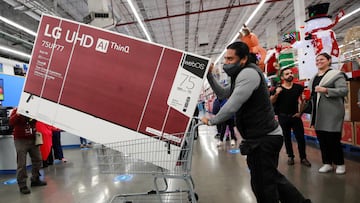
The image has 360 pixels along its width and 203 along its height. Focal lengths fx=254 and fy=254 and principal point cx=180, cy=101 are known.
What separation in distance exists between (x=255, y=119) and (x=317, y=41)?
3.22 meters

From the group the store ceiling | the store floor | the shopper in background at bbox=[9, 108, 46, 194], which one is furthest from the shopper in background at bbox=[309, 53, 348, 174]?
the store ceiling

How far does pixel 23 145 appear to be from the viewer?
12.9 ft

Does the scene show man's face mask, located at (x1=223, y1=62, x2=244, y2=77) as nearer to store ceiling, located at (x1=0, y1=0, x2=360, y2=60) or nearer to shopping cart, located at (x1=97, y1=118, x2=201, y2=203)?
shopping cart, located at (x1=97, y1=118, x2=201, y2=203)

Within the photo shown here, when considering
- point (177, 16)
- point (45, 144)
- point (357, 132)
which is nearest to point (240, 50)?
point (357, 132)

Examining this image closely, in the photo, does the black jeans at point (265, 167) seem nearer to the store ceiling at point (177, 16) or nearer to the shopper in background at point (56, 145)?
the shopper in background at point (56, 145)

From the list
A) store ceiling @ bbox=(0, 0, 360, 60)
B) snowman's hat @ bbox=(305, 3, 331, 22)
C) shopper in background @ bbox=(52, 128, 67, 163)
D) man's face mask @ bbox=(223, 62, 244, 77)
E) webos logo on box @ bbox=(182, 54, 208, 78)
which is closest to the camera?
man's face mask @ bbox=(223, 62, 244, 77)

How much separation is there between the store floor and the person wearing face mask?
1085mm

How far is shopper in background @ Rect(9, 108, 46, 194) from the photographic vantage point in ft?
12.5

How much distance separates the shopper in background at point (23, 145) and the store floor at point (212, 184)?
188 mm

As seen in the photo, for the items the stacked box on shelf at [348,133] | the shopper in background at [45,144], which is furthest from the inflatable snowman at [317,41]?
the shopper in background at [45,144]

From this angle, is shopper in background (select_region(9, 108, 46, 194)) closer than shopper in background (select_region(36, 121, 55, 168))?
Yes

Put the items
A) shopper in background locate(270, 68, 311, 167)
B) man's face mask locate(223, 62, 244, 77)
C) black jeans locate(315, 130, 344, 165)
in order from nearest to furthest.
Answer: man's face mask locate(223, 62, 244, 77), black jeans locate(315, 130, 344, 165), shopper in background locate(270, 68, 311, 167)

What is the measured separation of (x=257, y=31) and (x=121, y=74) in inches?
629

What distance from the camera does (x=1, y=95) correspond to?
796 centimetres
